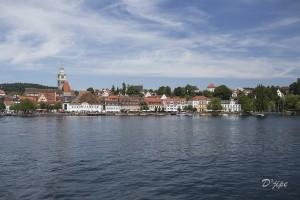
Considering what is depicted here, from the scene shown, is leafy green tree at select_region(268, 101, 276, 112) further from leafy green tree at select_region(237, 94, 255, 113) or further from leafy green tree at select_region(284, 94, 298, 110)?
leafy green tree at select_region(237, 94, 255, 113)

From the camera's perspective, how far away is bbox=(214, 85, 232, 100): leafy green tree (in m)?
193

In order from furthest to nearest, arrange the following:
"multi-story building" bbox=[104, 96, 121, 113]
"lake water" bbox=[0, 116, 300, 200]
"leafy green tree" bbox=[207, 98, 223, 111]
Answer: "leafy green tree" bbox=[207, 98, 223, 111], "multi-story building" bbox=[104, 96, 121, 113], "lake water" bbox=[0, 116, 300, 200]

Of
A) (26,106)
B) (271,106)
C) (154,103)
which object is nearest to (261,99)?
(271,106)

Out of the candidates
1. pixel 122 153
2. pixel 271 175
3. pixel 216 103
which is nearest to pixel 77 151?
pixel 122 153

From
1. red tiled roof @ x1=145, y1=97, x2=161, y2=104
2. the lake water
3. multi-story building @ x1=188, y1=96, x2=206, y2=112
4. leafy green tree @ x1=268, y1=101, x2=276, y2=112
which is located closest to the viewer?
the lake water

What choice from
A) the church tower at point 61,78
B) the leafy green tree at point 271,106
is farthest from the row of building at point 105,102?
the leafy green tree at point 271,106

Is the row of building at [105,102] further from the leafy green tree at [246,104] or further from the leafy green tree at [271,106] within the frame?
the leafy green tree at [271,106]

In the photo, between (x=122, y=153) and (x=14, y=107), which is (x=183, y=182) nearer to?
(x=122, y=153)

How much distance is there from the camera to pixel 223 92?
193500 mm

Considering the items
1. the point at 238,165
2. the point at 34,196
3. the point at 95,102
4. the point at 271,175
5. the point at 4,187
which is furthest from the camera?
the point at 95,102

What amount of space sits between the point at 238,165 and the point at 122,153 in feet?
35.1

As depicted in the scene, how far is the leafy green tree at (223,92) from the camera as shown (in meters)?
193

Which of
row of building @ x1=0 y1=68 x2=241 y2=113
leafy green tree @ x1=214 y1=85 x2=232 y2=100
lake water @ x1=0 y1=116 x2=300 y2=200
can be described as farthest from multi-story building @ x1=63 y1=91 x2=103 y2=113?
lake water @ x1=0 y1=116 x2=300 y2=200

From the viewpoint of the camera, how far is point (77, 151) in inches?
1324
